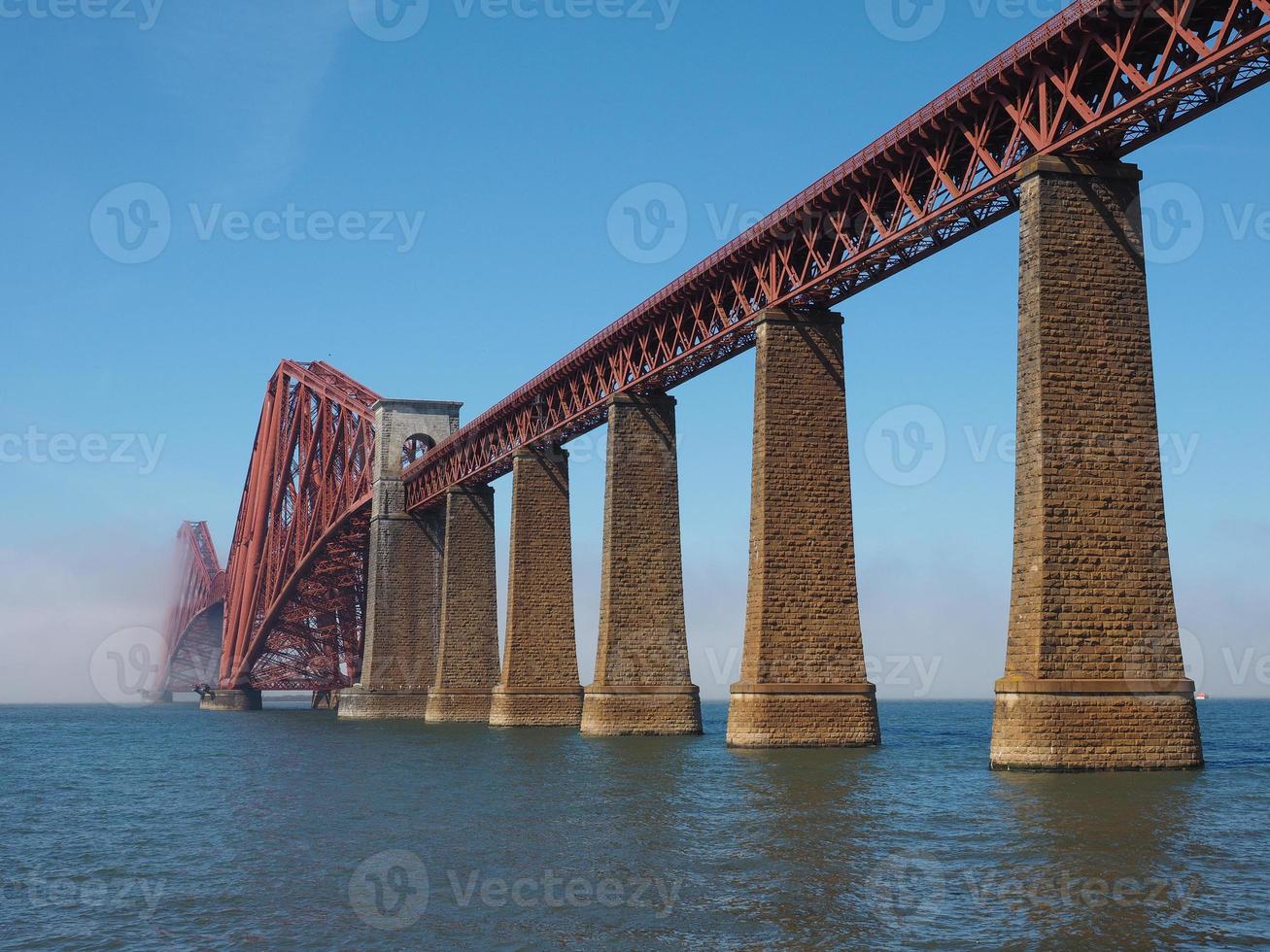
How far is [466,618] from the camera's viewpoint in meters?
70.8

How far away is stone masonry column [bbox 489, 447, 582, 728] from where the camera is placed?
194ft

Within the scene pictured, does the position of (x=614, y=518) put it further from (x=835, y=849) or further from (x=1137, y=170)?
(x=835, y=849)

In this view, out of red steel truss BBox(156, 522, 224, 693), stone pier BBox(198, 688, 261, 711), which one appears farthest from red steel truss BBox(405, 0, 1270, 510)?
red steel truss BBox(156, 522, 224, 693)

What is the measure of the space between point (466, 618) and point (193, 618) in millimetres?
97370

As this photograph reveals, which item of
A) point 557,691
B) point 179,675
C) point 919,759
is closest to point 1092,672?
point 919,759

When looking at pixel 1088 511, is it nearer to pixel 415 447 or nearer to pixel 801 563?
pixel 801 563

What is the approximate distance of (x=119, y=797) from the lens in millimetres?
35125

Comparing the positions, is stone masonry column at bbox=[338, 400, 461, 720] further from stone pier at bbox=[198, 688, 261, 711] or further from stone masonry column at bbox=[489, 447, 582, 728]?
stone pier at bbox=[198, 688, 261, 711]

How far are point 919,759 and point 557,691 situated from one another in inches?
961

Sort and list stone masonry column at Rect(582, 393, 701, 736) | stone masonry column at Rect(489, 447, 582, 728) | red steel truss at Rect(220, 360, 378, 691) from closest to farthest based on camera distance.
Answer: stone masonry column at Rect(582, 393, 701, 736) < stone masonry column at Rect(489, 447, 582, 728) < red steel truss at Rect(220, 360, 378, 691)

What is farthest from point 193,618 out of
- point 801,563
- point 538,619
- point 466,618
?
point 801,563

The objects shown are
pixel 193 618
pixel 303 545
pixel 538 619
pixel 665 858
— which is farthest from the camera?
pixel 193 618

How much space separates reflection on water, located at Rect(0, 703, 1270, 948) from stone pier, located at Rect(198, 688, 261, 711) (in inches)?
3139

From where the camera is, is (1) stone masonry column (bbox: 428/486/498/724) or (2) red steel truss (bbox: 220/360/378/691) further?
(2) red steel truss (bbox: 220/360/378/691)
